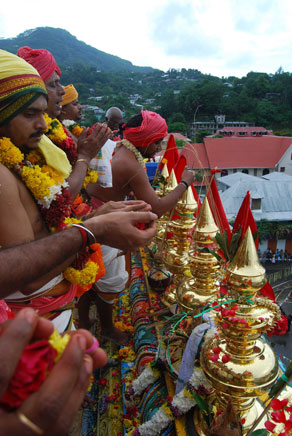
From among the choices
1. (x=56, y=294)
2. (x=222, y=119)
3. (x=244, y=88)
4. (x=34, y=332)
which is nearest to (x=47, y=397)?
(x=34, y=332)

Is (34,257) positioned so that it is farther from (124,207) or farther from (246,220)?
(246,220)

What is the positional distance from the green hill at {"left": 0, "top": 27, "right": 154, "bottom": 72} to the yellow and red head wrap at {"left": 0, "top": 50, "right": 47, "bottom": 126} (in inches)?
5329

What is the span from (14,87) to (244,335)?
1.46 metres

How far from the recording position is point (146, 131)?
8.71ft

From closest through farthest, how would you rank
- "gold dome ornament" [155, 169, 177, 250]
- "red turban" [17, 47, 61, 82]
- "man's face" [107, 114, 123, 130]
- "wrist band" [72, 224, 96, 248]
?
"wrist band" [72, 224, 96, 248], "red turban" [17, 47, 61, 82], "gold dome ornament" [155, 169, 177, 250], "man's face" [107, 114, 123, 130]

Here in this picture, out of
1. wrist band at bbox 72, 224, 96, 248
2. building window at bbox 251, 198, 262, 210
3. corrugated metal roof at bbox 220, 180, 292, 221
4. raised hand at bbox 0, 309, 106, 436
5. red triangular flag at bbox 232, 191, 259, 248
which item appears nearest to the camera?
raised hand at bbox 0, 309, 106, 436

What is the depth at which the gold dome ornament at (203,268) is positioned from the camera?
5.63ft

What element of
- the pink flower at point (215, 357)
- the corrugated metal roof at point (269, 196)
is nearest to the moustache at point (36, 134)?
the pink flower at point (215, 357)

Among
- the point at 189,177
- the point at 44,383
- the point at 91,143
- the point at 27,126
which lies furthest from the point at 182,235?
the point at 44,383

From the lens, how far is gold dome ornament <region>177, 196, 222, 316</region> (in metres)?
1.72

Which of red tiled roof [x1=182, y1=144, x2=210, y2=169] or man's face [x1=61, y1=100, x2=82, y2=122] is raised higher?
man's face [x1=61, y1=100, x2=82, y2=122]

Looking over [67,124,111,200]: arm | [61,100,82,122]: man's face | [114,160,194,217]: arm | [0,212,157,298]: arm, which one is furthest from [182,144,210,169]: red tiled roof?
[61,100,82,122]: man's face

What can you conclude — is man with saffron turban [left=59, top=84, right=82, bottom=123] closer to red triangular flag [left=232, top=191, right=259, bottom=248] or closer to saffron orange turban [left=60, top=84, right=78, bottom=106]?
saffron orange turban [left=60, top=84, right=78, bottom=106]

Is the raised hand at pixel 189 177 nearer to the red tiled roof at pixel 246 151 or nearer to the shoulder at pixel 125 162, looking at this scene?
the shoulder at pixel 125 162
